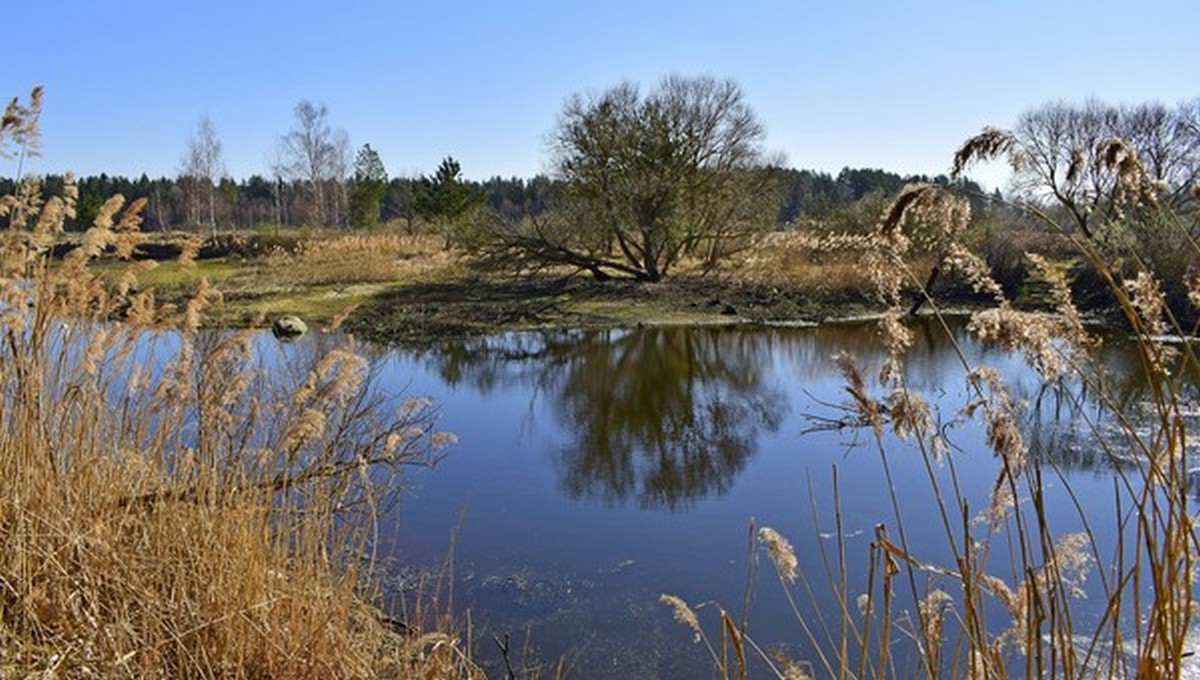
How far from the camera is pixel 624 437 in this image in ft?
30.5

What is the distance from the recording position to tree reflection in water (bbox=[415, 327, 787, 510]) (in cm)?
792

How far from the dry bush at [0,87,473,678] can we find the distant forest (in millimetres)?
16636

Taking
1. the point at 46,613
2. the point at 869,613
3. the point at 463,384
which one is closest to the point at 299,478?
the point at 46,613

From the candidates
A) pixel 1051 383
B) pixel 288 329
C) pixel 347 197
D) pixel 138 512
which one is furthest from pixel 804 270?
pixel 347 197

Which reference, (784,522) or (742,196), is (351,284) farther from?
(784,522)

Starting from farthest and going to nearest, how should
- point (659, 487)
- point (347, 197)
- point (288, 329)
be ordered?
point (347, 197), point (288, 329), point (659, 487)

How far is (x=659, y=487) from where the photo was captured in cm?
761

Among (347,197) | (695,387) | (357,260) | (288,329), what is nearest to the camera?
(695,387)

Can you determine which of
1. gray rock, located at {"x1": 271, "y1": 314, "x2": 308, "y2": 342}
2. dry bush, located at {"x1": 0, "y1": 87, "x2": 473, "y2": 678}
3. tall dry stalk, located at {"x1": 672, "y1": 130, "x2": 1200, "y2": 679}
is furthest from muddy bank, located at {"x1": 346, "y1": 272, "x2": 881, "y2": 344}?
tall dry stalk, located at {"x1": 672, "y1": 130, "x2": 1200, "y2": 679}

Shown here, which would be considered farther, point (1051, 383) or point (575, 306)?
point (575, 306)

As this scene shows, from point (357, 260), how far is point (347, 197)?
65.8ft

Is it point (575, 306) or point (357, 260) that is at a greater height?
point (357, 260)

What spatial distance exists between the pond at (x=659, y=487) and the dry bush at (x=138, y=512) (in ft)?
2.75

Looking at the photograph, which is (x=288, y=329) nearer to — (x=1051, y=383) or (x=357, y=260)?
(x=357, y=260)
